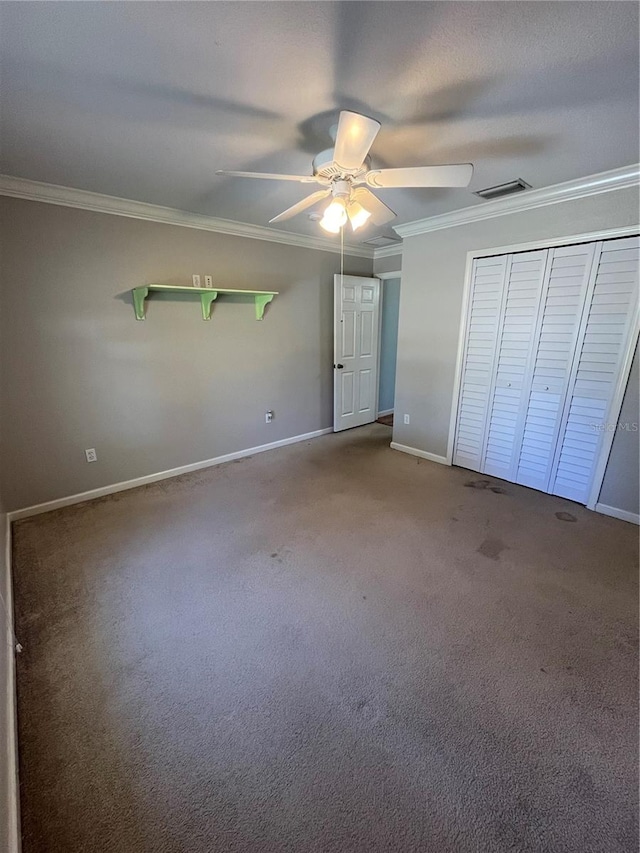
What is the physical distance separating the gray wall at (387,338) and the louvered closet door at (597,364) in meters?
2.78

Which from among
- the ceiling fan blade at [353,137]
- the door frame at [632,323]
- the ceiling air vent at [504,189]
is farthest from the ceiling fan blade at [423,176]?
the door frame at [632,323]

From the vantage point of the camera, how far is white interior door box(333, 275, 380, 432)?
14.4 feet

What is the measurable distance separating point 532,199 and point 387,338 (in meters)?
2.93

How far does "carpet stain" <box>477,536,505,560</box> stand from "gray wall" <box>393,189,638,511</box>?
1.09 meters

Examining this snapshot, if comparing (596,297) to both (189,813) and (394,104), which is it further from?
(189,813)

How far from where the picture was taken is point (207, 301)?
3.25 meters

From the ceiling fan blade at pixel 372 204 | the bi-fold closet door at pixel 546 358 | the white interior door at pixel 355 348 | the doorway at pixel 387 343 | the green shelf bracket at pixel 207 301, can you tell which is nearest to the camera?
the ceiling fan blade at pixel 372 204

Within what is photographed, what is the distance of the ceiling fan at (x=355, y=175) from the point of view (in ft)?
4.60

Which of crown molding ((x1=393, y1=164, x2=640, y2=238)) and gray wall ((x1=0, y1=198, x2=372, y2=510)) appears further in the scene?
gray wall ((x1=0, y1=198, x2=372, y2=510))

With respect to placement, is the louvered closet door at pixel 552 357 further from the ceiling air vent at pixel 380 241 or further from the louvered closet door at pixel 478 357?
the ceiling air vent at pixel 380 241

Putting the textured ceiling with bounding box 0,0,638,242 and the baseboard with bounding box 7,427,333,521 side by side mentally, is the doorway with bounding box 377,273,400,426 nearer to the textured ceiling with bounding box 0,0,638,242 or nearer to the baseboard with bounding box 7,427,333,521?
the baseboard with bounding box 7,427,333,521

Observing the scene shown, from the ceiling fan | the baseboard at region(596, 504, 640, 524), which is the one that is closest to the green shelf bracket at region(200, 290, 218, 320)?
the ceiling fan

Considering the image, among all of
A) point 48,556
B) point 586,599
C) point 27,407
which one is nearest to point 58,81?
point 27,407

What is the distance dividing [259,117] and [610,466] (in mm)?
3222
